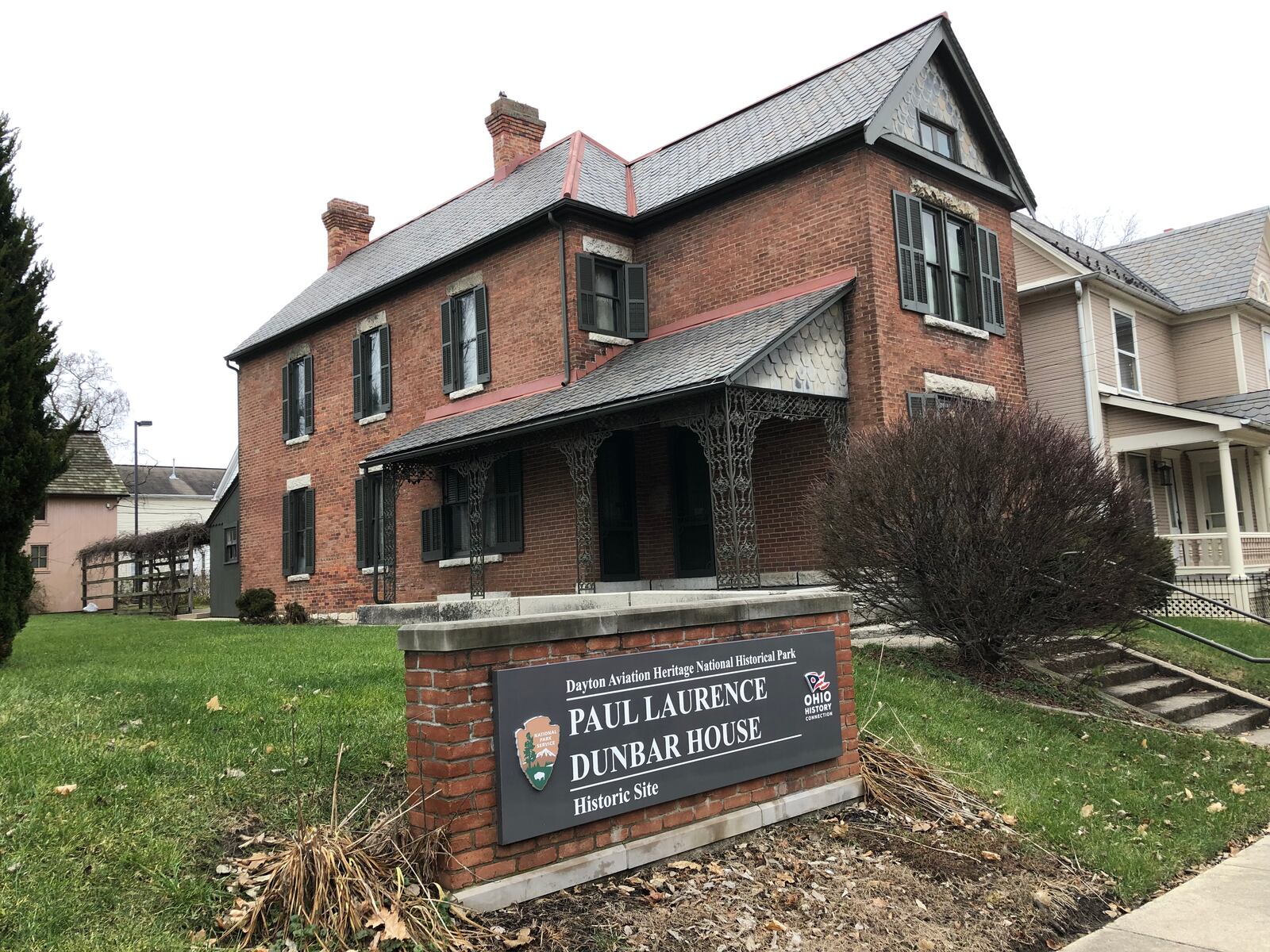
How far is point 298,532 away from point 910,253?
1458 centimetres

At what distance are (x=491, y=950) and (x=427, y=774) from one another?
2.43ft

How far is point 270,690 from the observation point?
7.12 m

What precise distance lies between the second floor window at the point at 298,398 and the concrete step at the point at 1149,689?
55.6ft

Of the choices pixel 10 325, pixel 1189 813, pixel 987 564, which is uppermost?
pixel 10 325

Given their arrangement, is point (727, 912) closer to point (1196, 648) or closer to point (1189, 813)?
point (1189, 813)

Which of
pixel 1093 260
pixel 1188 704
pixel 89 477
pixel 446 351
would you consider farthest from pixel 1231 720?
pixel 89 477

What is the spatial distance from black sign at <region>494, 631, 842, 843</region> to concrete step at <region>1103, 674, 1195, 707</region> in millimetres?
5532

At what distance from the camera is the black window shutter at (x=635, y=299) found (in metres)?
15.9

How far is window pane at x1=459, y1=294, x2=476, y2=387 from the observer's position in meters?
17.4

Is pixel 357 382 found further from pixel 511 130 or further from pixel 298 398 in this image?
pixel 511 130

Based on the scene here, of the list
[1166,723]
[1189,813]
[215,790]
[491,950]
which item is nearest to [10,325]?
[215,790]

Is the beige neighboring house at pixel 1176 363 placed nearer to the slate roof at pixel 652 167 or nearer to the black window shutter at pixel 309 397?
the slate roof at pixel 652 167

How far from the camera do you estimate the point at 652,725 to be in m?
4.77

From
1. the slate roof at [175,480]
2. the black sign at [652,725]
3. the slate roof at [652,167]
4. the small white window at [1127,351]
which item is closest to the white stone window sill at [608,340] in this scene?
the slate roof at [652,167]
